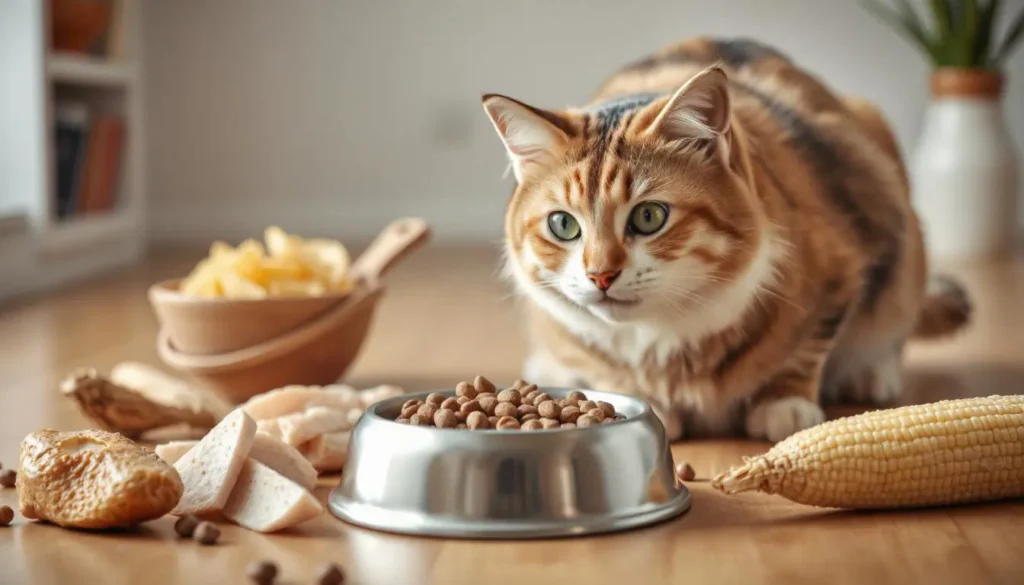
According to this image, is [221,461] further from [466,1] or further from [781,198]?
Answer: [466,1]

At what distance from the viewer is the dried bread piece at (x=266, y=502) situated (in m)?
1.44

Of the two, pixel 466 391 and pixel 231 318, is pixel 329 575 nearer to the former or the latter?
pixel 466 391

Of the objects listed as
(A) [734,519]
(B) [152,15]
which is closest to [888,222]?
(A) [734,519]

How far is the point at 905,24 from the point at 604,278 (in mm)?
3509

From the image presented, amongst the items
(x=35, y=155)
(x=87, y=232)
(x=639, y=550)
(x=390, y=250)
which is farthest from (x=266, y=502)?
(x=87, y=232)

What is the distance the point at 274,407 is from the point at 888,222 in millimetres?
978

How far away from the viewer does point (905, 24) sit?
4.77 metres

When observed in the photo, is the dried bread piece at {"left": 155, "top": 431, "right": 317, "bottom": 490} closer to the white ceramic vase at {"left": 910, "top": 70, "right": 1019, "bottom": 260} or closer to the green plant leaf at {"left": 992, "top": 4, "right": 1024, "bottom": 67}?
the white ceramic vase at {"left": 910, "top": 70, "right": 1019, "bottom": 260}

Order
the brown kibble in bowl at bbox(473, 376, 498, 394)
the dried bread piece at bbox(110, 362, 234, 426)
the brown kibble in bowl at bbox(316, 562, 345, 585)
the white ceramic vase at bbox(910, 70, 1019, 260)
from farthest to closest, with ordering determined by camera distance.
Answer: the white ceramic vase at bbox(910, 70, 1019, 260)
the dried bread piece at bbox(110, 362, 234, 426)
the brown kibble in bowl at bbox(473, 376, 498, 394)
the brown kibble in bowl at bbox(316, 562, 345, 585)

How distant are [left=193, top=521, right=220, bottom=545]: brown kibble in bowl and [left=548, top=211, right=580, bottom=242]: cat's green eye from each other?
59cm

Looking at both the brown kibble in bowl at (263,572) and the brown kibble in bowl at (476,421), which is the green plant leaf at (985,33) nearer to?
the brown kibble in bowl at (476,421)

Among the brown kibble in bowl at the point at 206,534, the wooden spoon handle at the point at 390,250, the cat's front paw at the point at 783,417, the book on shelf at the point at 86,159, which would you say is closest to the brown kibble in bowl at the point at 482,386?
the brown kibble in bowl at the point at 206,534

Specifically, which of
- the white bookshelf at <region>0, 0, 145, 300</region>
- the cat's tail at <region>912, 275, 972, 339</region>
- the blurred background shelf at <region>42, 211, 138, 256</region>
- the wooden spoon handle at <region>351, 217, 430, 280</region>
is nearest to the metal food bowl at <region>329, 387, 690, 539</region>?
the wooden spoon handle at <region>351, 217, 430, 280</region>

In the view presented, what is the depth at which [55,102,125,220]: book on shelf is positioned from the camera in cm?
411
